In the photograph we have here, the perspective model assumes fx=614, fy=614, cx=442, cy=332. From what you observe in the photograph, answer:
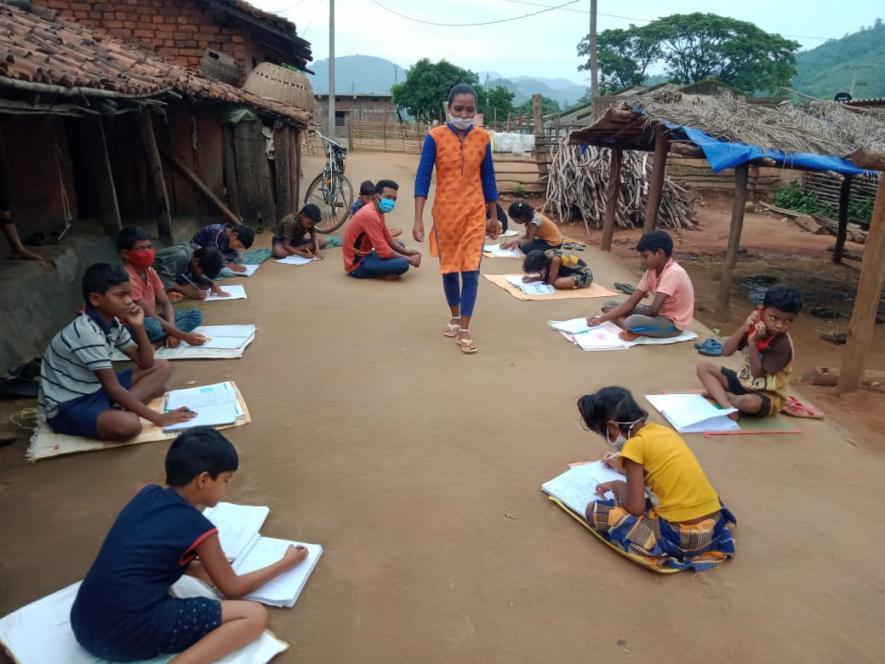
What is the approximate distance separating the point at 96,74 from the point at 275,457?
12.6 ft

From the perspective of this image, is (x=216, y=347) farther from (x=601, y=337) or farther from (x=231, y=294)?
(x=601, y=337)

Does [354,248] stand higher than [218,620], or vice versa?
[354,248]

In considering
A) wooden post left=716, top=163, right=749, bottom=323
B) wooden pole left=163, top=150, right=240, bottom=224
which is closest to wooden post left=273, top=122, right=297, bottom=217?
wooden pole left=163, top=150, right=240, bottom=224

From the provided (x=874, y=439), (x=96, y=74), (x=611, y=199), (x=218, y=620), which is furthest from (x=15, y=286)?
(x=611, y=199)

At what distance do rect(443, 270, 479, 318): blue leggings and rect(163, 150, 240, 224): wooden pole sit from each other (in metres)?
5.17

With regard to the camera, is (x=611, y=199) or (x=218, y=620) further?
(x=611, y=199)

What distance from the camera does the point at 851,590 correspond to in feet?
7.97

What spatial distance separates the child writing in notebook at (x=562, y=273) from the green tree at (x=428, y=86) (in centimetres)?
2581

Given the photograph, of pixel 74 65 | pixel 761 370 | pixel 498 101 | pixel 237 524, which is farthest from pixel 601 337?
pixel 498 101

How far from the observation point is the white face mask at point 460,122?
4.51m

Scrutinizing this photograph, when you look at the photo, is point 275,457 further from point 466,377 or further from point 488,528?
point 466,377

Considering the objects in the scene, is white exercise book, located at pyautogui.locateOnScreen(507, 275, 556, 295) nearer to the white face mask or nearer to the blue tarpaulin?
the blue tarpaulin

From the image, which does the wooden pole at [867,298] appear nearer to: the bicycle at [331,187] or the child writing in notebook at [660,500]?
the child writing in notebook at [660,500]

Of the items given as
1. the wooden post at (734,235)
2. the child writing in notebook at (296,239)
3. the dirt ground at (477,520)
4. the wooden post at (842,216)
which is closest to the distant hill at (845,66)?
the wooden post at (842,216)
